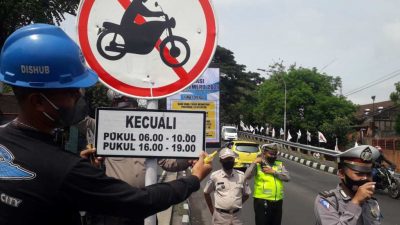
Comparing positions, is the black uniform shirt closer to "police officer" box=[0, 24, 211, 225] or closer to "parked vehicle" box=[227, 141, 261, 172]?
"police officer" box=[0, 24, 211, 225]

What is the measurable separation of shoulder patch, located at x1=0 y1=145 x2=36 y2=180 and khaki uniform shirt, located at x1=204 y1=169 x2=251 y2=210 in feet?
15.7

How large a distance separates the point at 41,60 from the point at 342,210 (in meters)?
2.13

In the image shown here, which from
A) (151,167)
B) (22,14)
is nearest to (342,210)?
(151,167)

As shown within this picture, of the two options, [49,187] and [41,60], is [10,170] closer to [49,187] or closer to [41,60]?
[49,187]

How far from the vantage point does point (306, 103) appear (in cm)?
5250

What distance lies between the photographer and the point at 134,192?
5.51 feet

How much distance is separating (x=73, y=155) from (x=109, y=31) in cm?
109

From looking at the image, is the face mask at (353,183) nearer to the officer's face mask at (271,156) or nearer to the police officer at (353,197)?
the police officer at (353,197)

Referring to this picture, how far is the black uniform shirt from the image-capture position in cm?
156

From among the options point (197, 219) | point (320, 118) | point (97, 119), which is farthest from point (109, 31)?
point (320, 118)

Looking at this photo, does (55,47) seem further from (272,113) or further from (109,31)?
(272,113)

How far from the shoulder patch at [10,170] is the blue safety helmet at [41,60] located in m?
0.25

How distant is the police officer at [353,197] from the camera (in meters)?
2.95

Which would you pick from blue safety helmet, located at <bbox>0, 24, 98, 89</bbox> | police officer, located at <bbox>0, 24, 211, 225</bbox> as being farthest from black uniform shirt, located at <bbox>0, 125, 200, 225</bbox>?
blue safety helmet, located at <bbox>0, 24, 98, 89</bbox>
